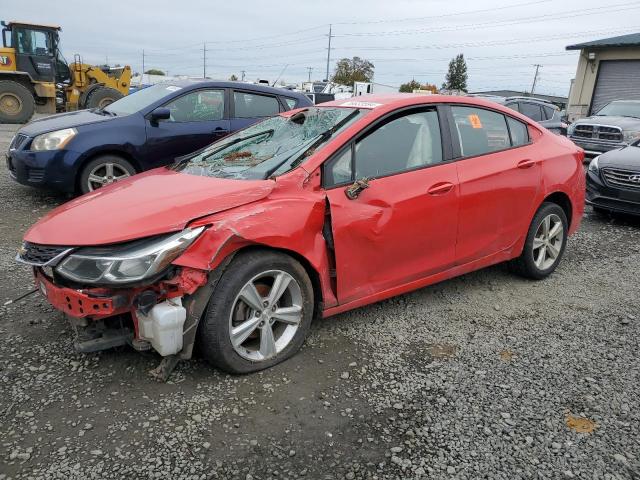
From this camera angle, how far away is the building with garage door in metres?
21.4

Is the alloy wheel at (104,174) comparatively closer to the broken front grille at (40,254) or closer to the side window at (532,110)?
the broken front grille at (40,254)

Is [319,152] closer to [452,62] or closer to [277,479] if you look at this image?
[277,479]

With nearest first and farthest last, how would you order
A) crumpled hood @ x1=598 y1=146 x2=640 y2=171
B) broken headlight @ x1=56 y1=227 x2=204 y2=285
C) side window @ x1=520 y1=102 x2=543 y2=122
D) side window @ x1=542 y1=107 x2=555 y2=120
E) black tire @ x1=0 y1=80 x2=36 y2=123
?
1. broken headlight @ x1=56 y1=227 x2=204 y2=285
2. crumpled hood @ x1=598 y1=146 x2=640 y2=171
3. side window @ x1=520 y1=102 x2=543 y2=122
4. side window @ x1=542 y1=107 x2=555 y2=120
5. black tire @ x1=0 y1=80 x2=36 y2=123

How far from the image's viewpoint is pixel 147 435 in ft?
8.24

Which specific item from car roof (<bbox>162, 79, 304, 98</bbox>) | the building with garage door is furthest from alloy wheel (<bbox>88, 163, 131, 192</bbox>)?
the building with garage door

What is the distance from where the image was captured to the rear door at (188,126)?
6.61 m

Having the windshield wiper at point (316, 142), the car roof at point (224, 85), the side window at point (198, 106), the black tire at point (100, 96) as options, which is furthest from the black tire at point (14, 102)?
the windshield wiper at point (316, 142)

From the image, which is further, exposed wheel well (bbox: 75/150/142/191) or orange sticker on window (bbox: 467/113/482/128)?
exposed wheel well (bbox: 75/150/142/191)

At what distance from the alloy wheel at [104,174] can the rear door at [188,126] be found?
38cm

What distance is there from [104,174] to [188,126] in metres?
1.22

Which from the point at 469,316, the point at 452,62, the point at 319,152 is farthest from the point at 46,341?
the point at 452,62

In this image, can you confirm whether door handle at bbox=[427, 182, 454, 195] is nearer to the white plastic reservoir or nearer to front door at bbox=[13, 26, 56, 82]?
the white plastic reservoir

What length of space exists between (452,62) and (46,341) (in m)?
93.0

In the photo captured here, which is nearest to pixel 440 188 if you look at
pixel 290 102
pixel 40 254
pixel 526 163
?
pixel 526 163
